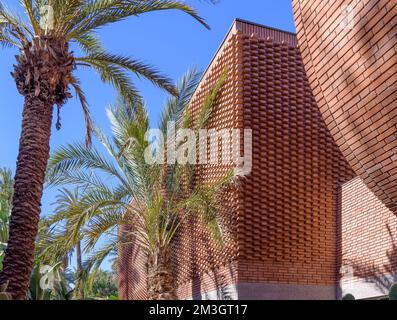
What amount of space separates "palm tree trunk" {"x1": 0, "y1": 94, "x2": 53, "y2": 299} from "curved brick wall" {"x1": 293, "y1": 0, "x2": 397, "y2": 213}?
4.66m

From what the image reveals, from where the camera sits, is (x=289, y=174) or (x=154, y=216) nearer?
(x=154, y=216)

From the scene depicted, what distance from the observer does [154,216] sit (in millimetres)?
12109

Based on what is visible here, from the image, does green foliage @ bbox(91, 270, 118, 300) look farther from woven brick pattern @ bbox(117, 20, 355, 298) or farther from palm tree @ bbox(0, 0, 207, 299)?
palm tree @ bbox(0, 0, 207, 299)

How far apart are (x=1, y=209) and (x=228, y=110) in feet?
37.9

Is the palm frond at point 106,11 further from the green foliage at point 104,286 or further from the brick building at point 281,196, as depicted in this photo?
the green foliage at point 104,286

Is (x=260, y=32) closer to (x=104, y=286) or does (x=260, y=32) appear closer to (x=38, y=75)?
(x=38, y=75)

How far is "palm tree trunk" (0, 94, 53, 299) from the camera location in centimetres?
838

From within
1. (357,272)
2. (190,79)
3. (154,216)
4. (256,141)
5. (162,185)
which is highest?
(190,79)

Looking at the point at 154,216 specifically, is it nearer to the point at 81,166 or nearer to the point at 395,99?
the point at 81,166

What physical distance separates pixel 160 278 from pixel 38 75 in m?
5.45

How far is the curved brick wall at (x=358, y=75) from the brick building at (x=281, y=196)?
246 inches
